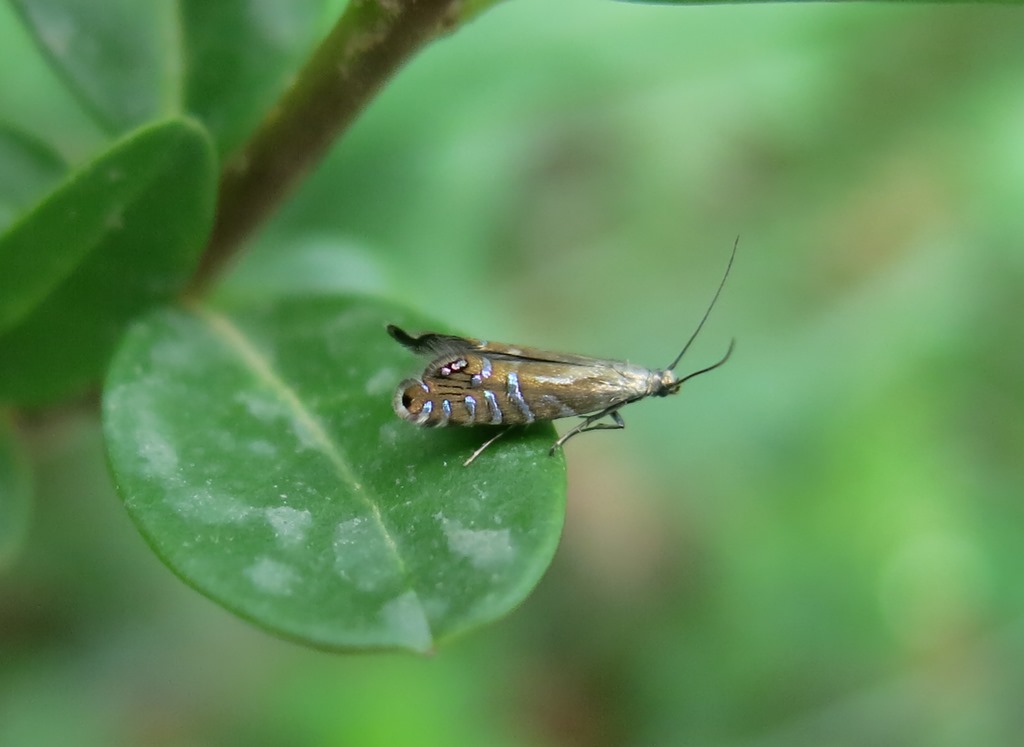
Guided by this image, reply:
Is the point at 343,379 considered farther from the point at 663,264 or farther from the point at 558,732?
the point at 663,264

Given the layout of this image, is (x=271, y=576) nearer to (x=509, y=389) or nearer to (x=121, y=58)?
(x=509, y=389)

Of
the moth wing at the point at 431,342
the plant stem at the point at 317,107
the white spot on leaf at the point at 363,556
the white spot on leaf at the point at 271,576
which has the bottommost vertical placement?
the white spot on leaf at the point at 271,576

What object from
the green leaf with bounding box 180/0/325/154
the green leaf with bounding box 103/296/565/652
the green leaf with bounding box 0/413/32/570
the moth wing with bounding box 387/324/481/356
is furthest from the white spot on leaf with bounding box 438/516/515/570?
the green leaf with bounding box 0/413/32/570

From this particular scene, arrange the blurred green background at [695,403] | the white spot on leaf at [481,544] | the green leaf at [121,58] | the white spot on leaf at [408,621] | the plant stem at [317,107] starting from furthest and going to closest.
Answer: the blurred green background at [695,403] → the green leaf at [121,58] → the plant stem at [317,107] → the white spot on leaf at [481,544] → the white spot on leaf at [408,621]

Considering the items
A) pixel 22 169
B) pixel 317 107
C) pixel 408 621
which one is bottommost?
pixel 408 621

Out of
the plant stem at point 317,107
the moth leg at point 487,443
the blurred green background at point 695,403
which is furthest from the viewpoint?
the blurred green background at point 695,403

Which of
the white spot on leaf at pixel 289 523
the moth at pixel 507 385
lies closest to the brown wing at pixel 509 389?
the moth at pixel 507 385

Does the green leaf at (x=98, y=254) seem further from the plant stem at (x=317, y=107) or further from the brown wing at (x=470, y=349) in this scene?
the brown wing at (x=470, y=349)

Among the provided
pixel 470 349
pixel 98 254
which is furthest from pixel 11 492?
pixel 470 349
